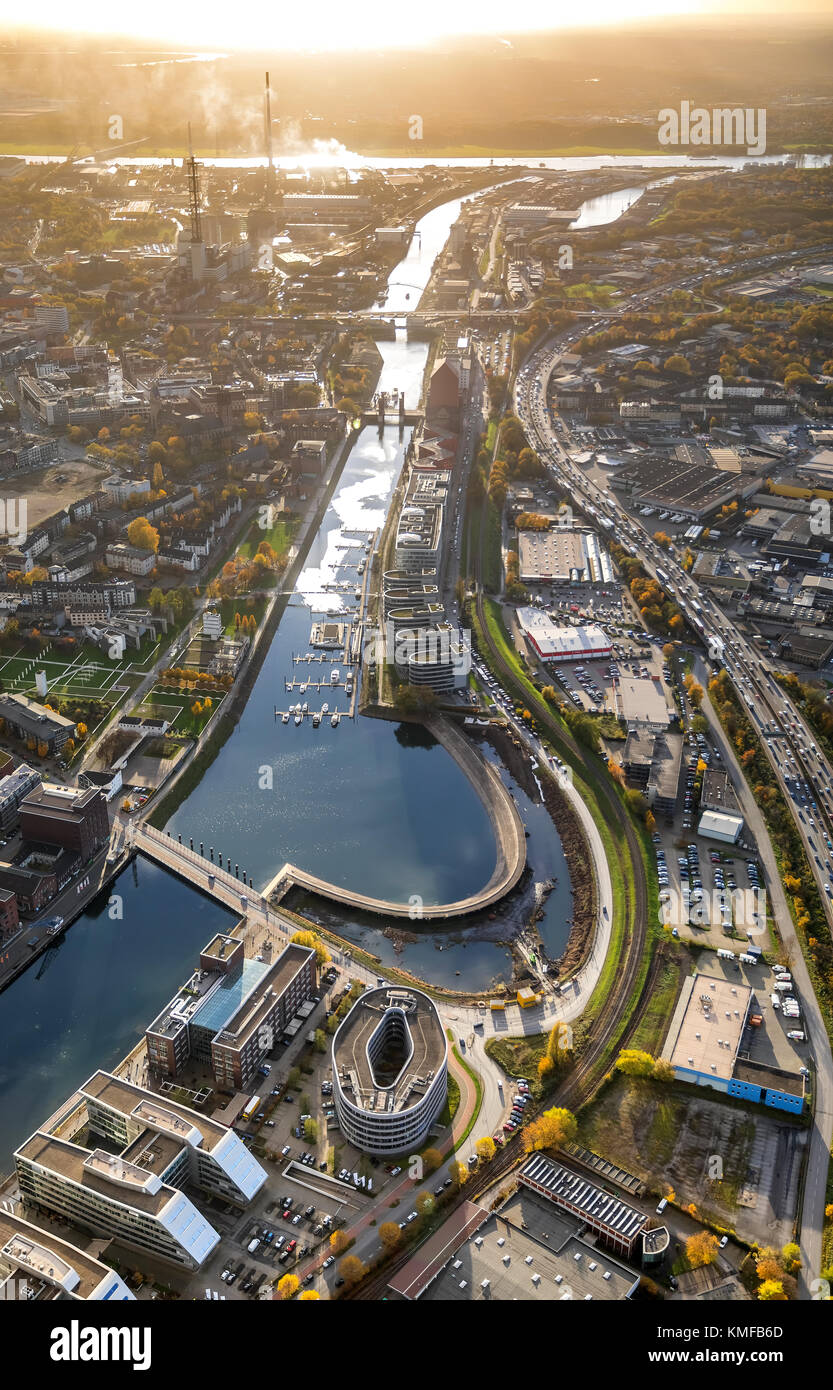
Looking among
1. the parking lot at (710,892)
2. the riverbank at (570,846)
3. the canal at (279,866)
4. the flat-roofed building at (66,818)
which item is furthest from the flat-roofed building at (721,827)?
the flat-roofed building at (66,818)

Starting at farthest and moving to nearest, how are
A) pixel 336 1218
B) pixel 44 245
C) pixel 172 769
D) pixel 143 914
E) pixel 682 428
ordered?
pixel 44 245 → pixel 682 428 → pixel 172 769 → pixel 143 914 → pixel 336 1218

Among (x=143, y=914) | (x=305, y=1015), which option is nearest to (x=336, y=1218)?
(x=305, y=1015)

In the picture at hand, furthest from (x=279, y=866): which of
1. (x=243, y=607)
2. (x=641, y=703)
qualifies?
Result: (x=243, y=607)

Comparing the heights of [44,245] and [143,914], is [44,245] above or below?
above

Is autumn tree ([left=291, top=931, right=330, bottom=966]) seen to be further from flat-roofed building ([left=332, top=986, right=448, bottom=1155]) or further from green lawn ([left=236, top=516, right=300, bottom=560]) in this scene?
green lawn ([left=236, top=516, right=300, bottom=560])

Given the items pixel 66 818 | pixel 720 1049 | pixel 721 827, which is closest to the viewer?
pixel 720 1049

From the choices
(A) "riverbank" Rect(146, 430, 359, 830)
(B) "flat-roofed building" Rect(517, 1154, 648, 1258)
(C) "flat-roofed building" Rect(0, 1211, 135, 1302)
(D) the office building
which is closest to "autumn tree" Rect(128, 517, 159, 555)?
(A) "riverbank" Rect(146, 430, 359, 830)

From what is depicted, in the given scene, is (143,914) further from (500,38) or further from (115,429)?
(500,38)

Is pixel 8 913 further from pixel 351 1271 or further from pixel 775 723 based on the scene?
pixel 775 723
